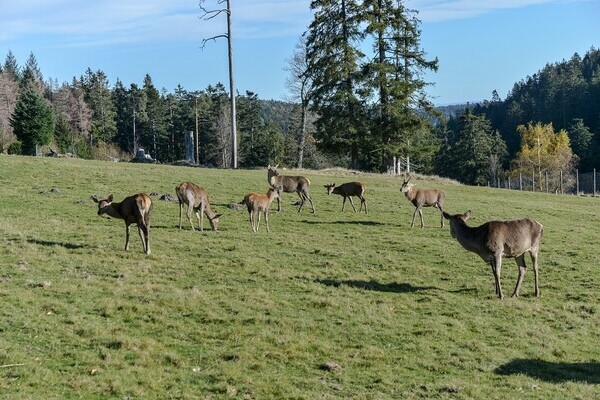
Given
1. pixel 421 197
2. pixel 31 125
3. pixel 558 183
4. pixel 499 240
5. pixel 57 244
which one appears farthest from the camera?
pixel 558 183

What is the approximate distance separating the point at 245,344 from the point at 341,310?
8.62 ft

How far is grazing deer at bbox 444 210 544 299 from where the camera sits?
1315 cm

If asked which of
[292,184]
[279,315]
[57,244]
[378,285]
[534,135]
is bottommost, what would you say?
[279,315]

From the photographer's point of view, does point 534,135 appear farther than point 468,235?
Yes

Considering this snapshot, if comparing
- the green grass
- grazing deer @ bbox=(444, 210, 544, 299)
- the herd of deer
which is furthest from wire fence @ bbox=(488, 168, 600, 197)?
grazing deer @ bbox=(444, 210, 544, 299)

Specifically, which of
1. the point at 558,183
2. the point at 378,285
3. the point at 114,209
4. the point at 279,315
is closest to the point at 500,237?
the point at 378,285

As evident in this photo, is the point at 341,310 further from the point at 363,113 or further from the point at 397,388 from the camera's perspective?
the point at 363,113

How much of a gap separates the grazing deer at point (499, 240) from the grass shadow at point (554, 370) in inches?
128

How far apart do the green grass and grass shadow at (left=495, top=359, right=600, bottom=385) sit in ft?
0.12

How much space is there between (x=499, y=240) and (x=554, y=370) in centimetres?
390

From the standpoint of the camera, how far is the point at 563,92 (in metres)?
132

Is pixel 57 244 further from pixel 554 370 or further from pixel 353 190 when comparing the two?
pixel 353 190

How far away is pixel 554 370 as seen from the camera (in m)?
9.73

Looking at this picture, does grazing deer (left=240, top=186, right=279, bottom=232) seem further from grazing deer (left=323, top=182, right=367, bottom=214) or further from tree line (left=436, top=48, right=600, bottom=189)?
tree line (left=436, top=48, right=600, bottom=189)
